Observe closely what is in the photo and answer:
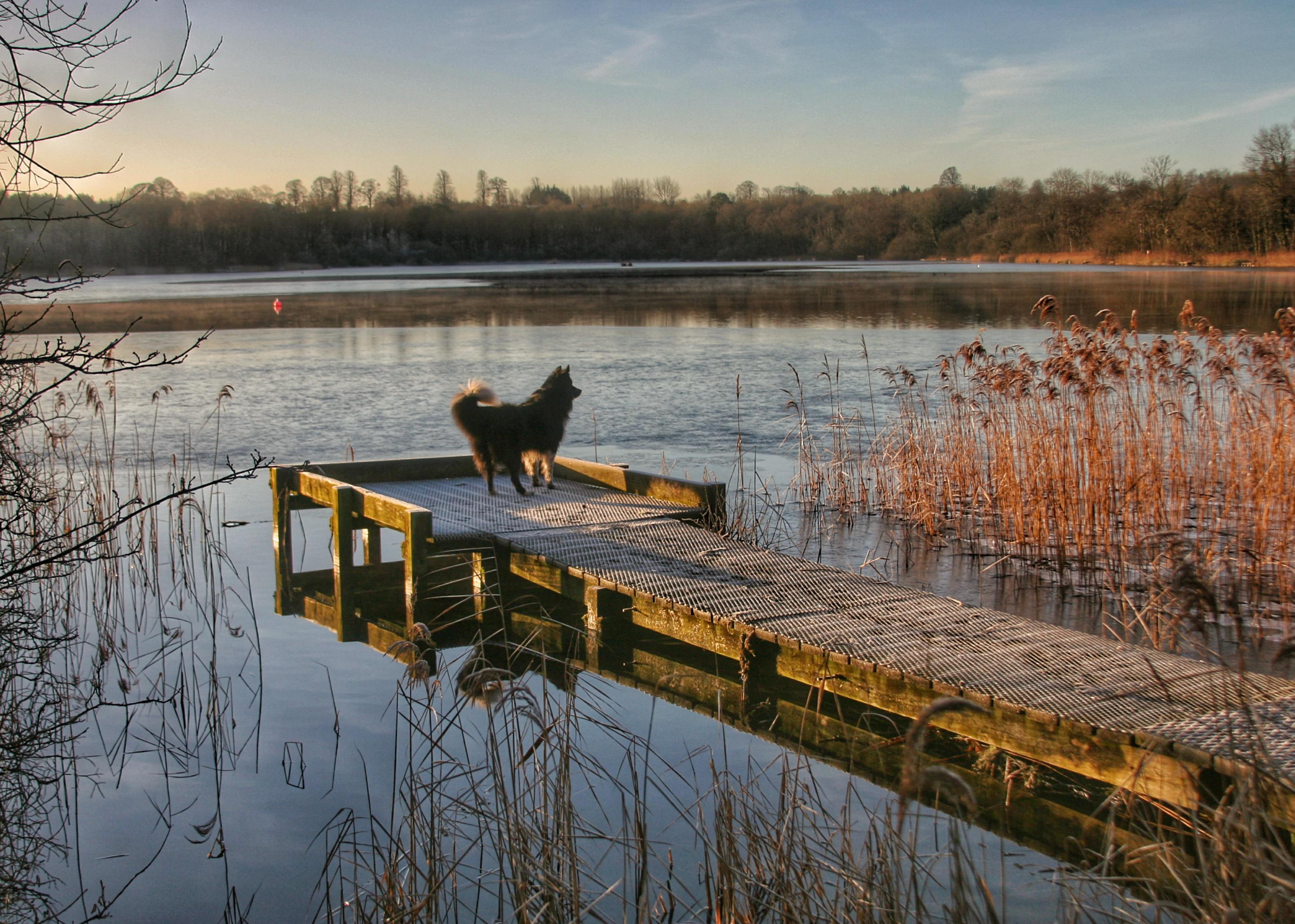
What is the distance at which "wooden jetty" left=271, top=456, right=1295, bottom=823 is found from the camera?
351 centimetres

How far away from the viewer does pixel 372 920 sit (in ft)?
9.27

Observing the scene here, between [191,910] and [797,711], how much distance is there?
2792 millimetres

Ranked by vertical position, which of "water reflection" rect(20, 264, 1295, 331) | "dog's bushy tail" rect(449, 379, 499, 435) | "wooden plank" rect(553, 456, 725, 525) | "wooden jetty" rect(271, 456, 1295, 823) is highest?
"water reflection" rect(20, 264, 1295, 331)

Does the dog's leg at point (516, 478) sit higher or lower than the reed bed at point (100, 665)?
higher

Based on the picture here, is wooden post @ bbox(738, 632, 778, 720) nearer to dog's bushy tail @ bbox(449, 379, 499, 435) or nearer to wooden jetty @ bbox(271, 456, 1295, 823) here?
wooden jetty @ bbox(271, 456, 1295, 823)

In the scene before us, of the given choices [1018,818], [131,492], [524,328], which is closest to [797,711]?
[1018,818]

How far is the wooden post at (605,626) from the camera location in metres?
5.64

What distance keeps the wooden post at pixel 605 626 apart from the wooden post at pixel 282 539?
2408mm

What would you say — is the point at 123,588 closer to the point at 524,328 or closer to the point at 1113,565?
the point at 1113,565

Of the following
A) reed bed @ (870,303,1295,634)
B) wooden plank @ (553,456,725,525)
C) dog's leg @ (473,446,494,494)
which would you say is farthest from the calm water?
dog's leg @ (473,446,494,494)

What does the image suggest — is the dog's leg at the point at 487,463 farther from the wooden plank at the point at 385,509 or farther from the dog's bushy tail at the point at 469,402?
the wooden plank at the point at 385,509

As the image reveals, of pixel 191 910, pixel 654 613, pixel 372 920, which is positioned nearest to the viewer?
pixel 372 920

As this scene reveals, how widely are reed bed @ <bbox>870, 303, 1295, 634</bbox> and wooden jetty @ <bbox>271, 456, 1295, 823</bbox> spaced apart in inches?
83.0

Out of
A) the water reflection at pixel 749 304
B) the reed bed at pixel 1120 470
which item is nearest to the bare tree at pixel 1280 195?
the water reflection at pixel 749 304
